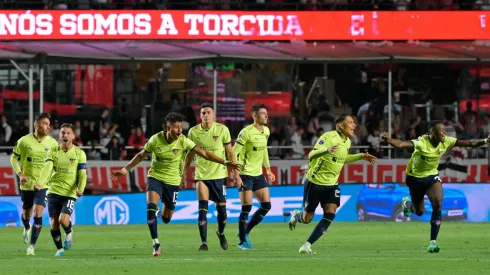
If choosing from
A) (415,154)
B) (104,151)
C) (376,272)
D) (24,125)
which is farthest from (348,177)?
(376,272)

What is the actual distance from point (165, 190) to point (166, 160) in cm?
51

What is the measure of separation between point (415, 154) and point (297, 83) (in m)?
17.0

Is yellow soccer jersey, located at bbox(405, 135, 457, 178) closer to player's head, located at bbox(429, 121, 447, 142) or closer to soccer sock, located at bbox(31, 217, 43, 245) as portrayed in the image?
player's head, located at bbox(429, 121, 447, 142)

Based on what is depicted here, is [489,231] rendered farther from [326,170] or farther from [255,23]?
[255,23]

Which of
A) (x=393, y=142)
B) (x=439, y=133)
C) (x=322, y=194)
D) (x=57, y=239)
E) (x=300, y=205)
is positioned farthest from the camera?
(x=300, y=205)

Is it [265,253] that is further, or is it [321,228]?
[265,253]

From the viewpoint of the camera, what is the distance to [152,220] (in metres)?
18.7

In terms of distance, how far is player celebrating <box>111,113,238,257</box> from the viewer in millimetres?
18859

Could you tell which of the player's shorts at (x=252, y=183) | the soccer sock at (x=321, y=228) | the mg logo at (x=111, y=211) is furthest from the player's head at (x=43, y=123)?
the mg logo at (x=111, y=211)

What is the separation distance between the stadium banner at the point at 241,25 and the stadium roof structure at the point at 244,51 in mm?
288

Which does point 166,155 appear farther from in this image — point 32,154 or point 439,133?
point 439,133

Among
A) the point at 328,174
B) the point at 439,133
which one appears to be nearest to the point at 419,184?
the point at 439,133

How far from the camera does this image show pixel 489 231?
26156mm

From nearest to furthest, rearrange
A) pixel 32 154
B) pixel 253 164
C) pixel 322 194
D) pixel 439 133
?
pixel 322 194, pixel 439 133, pixel 253 164, pixel 32 154
